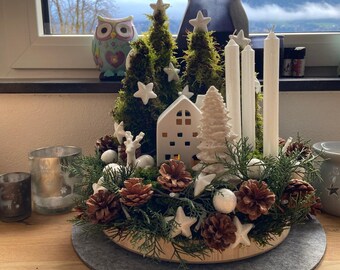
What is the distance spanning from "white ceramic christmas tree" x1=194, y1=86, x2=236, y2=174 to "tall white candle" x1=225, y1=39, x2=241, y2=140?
60 millimetres

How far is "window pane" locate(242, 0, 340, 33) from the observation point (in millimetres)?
1026

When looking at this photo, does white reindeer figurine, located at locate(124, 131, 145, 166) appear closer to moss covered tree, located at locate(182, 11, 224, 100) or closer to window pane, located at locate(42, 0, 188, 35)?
moss covered tree, located at locate(182, 11, 224, 100)

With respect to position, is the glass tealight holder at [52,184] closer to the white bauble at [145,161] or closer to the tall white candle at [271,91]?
the white bauble at [145,161]

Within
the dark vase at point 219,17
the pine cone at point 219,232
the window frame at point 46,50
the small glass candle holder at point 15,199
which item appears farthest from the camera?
the window frame at point 46,50

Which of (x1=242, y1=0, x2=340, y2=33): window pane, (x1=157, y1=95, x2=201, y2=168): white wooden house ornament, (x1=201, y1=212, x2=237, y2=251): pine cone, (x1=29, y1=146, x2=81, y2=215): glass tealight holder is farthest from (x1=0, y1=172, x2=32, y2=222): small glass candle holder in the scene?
(x1=242, y1=0, x2=340, y2=33): window pane

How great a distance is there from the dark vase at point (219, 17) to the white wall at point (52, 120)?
22 centimetres

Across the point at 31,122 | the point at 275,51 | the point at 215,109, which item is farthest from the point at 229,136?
the point at 31,122

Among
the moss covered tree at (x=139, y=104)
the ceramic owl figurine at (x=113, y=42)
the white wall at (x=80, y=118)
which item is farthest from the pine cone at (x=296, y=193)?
the ceramic owl figurine at (x=113, y=42)

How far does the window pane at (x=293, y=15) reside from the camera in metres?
1.03

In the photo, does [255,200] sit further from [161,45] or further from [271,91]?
[161,45]

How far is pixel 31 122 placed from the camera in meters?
0.90

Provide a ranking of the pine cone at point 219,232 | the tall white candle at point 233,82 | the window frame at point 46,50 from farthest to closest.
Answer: the window frame at point 46,50
the tall white candle at point 233,82
the pine cone at point 219,232

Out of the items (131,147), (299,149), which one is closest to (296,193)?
(299,149)

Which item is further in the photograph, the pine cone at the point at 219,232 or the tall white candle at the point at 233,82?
the tall white candle at the point at 233,82
